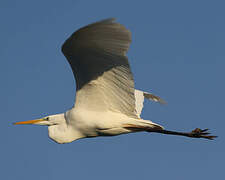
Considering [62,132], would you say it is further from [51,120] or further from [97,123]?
[97,123]

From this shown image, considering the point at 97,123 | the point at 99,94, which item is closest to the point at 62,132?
the point at 97,123

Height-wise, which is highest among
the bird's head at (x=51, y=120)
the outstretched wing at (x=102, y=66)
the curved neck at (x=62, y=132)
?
the outstretched wing at (x=102, y=66)

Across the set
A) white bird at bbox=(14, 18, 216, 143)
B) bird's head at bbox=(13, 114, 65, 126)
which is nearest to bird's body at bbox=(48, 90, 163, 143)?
white bird at bbox=(14, 18, 216, 143)

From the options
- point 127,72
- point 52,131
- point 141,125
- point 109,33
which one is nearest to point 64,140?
point 52,131

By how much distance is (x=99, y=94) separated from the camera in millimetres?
8711

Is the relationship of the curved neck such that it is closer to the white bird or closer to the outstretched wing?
the white bird

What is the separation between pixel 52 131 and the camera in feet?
30.9

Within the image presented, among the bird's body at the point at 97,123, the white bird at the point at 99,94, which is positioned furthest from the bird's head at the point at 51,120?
the bird's body at the point at 97,123

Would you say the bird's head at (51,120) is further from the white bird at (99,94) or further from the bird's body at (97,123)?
the bird's body at (97,123)

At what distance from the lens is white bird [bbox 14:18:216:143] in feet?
24.8

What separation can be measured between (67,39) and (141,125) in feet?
8.18

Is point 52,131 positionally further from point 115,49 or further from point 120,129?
point 115,49

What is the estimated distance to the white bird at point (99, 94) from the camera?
7.55 metres

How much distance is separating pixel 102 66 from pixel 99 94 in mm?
812
